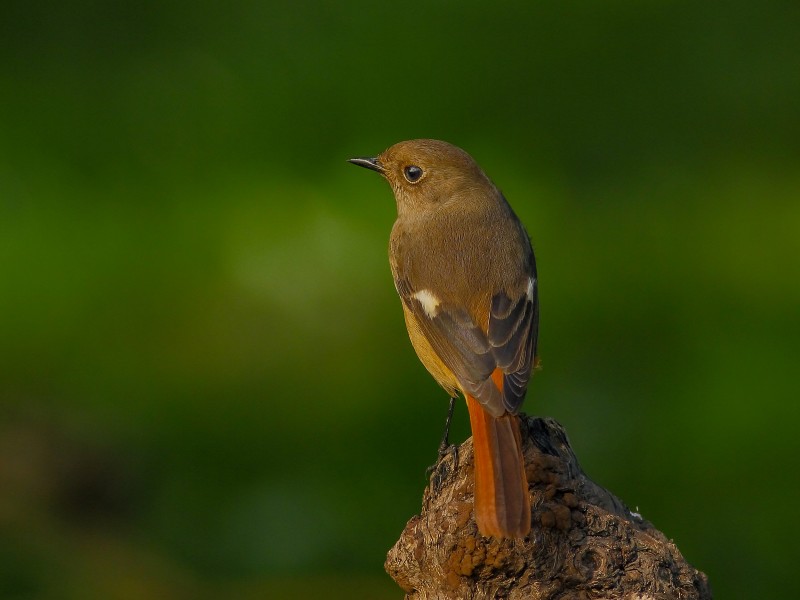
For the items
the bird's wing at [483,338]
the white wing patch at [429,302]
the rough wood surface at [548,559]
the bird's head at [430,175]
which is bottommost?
the rough wood surface at [548,559]

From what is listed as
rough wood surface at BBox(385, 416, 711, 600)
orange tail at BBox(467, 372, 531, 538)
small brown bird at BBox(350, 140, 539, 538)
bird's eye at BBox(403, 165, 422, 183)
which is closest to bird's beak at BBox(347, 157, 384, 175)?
small brown bird at BBox(350, 140, 539, 538)

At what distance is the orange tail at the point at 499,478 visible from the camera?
11.3 feet

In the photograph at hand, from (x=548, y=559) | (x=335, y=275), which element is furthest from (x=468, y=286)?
(x=335, y=275)

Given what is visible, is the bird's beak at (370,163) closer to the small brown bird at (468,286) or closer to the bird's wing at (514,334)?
the small brown bird at (468,286)

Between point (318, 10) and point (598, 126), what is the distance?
5.93ft

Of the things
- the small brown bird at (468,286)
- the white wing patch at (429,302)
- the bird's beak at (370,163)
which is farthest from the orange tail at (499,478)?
the bird's beak at (370,163)

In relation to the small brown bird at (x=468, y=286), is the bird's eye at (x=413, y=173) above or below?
above

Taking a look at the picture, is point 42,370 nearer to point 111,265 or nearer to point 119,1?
point 111,265

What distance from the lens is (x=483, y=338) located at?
473 cm

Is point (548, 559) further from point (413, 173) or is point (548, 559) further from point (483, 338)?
point (413, 173)

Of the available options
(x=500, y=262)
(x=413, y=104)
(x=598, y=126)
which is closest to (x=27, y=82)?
(x=413, y=104)

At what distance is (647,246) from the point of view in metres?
7.54

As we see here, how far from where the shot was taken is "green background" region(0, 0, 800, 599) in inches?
243

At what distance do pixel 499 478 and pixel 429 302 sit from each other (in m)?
1.39
